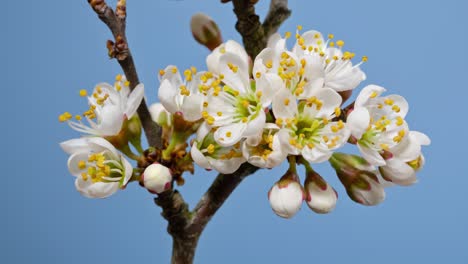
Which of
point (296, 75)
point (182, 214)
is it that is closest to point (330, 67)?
point (296, 75)

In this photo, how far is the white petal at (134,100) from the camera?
78 cm

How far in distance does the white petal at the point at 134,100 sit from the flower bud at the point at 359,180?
9.8 inches

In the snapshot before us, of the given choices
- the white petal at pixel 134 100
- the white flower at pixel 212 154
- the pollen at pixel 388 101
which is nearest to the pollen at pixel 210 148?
the white flower at pixel 212 154

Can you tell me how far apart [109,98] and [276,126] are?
0.25 m

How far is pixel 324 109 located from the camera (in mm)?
735

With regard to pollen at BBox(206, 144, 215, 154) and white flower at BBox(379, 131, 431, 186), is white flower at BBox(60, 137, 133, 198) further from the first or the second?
white flower at BBox(379, 131, 431, 186)

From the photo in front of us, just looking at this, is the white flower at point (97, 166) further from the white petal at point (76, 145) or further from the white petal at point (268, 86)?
the white petal at point (268, 86)

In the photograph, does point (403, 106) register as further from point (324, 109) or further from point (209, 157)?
point (209, 157)

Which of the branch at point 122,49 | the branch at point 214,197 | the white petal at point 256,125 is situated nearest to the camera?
the white petal at point 256,125

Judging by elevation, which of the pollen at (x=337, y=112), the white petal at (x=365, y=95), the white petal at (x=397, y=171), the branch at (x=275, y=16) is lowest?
the white petal at (x=397, y=171)

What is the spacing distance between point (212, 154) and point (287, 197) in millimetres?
103

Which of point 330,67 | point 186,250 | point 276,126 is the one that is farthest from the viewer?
point 186,250

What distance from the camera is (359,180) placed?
0.79 metres

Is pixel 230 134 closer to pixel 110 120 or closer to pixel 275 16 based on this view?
pixel 110 120
